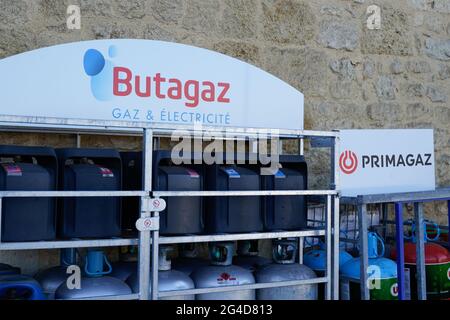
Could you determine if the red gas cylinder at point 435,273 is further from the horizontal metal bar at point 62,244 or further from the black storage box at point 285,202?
the horizontal metal bar at point 62,244

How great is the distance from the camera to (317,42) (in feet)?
15.4

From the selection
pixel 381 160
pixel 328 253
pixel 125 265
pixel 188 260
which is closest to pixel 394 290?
pixel 328 253

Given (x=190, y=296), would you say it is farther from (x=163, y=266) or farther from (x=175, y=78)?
(x=175, y=78)

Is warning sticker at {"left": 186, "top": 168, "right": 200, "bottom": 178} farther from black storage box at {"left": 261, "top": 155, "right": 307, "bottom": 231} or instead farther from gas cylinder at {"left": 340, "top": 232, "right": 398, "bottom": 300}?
gas cylinder at {"left": 340, "top": 232, "right": 398, "bottom": 300}

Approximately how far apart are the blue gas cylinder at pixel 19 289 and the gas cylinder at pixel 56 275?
0.59 feet

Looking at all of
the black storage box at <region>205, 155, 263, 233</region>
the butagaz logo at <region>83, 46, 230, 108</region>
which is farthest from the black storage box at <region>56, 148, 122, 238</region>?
the butagaz logo at <region>83, 46, 230, 108</region>

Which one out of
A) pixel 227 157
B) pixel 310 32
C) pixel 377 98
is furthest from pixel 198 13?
pixel 377 98

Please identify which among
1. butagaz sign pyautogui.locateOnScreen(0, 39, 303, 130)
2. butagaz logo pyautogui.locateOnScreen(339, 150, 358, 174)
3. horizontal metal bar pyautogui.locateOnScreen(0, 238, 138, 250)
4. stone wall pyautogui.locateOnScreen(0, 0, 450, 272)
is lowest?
horizontal metal bar pyautogui.locateOnScreen(0, 238, 138, 250)

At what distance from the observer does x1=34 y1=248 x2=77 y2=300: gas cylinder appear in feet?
9.94

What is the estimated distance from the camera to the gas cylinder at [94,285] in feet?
9.51

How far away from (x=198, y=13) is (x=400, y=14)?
1.94 m

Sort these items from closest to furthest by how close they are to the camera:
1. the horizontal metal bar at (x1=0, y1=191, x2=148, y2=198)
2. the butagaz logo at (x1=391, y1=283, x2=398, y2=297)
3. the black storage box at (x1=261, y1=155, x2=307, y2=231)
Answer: the horizontal metal bar at (x1=0, y1=191, x2=148, y2=198) < the black storage box at (x1=261, y1=155, x2=307, y2=231) < the butagaz logo at (x1=391, y1=283, x2=398, y2=297)

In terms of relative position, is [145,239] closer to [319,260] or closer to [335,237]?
[335,237]

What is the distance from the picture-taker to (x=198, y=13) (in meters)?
4.18
